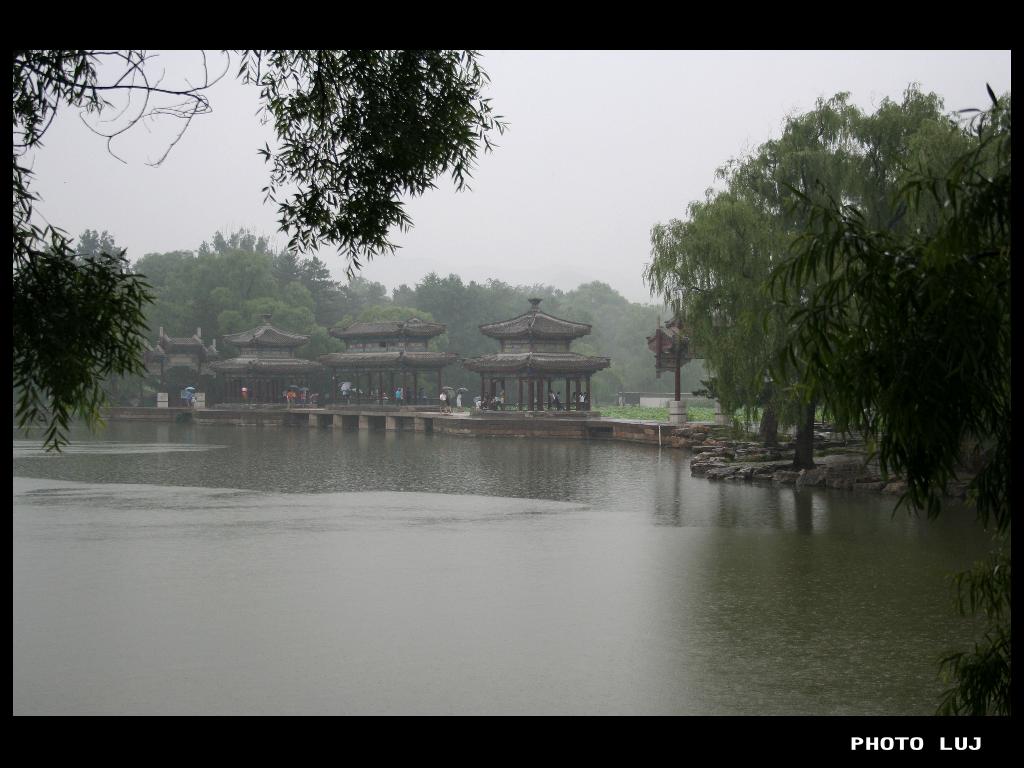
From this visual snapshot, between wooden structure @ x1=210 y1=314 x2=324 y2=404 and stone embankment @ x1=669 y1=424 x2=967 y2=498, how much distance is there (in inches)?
902

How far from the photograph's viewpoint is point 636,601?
28.6 feet

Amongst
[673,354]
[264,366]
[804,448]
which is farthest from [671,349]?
[264,366]

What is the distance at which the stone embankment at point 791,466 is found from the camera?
51.4ft

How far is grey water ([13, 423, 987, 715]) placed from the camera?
6309mm

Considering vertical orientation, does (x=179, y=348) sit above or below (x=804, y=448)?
above

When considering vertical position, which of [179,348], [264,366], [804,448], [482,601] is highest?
[179,348]

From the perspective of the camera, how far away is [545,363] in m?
34.9

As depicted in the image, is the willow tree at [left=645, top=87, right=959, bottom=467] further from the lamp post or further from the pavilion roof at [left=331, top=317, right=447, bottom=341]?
the pavilion roof at [left=331, top=317, right=447, bottom=341]

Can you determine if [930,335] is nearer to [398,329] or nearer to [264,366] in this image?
[398,329]

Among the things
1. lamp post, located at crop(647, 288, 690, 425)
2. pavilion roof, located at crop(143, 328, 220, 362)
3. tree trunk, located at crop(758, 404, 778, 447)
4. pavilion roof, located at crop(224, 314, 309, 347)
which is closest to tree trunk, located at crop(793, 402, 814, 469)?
tree trunk, located at crop(758, 404, 778, 447)

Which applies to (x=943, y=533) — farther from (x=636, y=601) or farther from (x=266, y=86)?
(x=266, y=86)

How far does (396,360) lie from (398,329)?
1129mm

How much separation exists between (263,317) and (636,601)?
120ft
